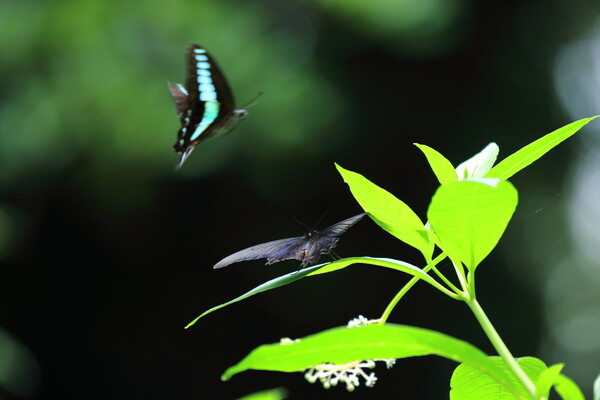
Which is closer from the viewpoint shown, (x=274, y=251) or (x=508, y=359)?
(x=508, y=359)

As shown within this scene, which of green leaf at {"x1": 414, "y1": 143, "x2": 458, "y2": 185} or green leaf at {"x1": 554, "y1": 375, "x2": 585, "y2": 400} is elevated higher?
green leaf at {"x1": 414, "y1": 143, "x2": 458, "y2": 185}

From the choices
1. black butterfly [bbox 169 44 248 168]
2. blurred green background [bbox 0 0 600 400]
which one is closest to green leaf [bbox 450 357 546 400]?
black butterfly [bbox 169 44 248 168]

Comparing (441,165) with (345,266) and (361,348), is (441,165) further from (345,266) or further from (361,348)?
(361,348)

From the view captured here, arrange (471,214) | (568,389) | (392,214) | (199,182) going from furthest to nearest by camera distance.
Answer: (199,182) < (392,214) < (471,214) < (568,389)

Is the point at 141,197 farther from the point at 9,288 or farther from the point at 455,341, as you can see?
the point at 455,341

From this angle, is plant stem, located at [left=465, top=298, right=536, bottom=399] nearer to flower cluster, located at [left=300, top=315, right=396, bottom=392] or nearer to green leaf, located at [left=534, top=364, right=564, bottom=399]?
green leaf, located at [left=534, top=364, right=564, bottom=399]

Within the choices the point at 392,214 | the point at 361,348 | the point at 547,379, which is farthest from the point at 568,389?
the point at 392,214

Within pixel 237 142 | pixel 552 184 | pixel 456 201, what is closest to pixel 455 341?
pixel 456 201
